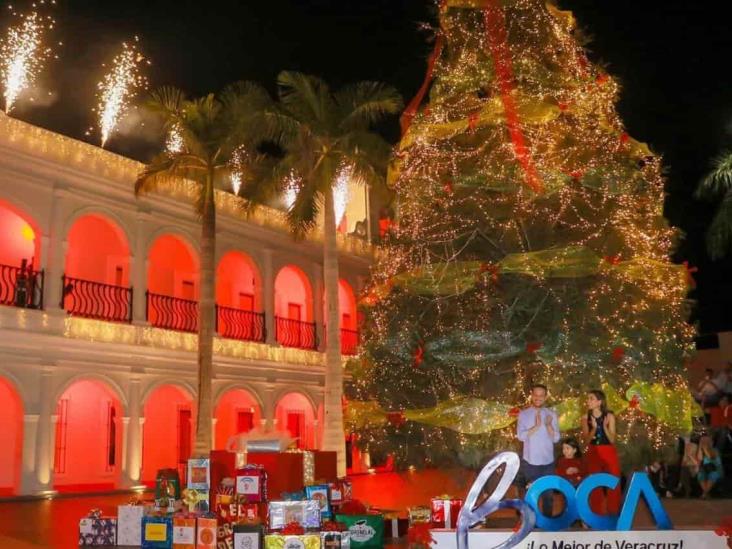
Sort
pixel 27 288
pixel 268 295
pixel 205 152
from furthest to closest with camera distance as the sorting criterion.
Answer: pixel 268 295 < pixel 205 152 < pixel 27 288

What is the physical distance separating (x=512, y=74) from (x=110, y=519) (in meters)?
7.56

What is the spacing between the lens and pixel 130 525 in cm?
976

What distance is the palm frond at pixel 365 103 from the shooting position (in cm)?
1667

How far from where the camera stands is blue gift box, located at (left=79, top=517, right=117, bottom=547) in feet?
32.1

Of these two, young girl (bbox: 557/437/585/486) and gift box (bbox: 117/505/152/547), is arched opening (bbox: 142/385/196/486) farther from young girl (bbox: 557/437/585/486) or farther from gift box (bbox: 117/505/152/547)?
young girl (bbox: 557/437/585/486)

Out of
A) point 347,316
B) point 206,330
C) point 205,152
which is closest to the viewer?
point 206,330

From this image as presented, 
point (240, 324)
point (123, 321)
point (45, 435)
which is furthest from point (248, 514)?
point (240, 324)

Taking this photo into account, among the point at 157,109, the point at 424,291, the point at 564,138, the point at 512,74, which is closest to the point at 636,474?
the point at 424,291

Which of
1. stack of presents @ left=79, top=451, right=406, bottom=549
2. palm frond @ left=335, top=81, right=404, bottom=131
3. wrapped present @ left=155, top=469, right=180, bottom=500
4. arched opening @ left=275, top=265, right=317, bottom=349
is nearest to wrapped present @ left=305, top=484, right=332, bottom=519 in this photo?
stack of presents @ left=79, top=451, right=406, bottom=549

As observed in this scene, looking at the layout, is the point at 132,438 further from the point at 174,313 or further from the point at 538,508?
the point at 538,508

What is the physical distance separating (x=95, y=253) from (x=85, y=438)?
4671 millimetres

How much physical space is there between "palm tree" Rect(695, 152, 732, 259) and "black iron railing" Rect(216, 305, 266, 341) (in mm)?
12163

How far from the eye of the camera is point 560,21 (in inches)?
456

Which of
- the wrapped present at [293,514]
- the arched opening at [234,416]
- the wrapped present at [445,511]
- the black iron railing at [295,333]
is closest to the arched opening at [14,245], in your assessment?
the arched opening at [234,416]
